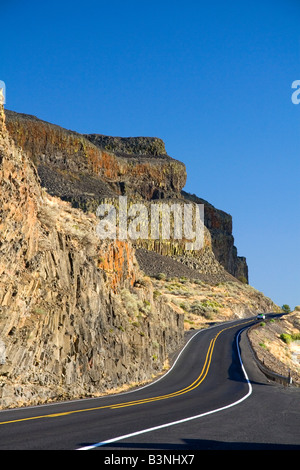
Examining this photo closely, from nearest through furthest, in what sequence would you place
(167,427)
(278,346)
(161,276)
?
(167,427) < (278,346) < (161,276)

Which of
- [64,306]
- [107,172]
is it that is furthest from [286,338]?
[107,172]

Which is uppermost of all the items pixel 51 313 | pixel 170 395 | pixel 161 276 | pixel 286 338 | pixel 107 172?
pixel 107 172

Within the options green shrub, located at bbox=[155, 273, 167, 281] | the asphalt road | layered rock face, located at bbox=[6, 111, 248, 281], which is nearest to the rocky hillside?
the asphalt road

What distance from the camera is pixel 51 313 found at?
25328 mm

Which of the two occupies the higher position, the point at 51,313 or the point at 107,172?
the point at 107,172

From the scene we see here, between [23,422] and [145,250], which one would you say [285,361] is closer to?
[23,422]

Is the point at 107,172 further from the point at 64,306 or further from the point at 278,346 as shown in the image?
the point at 64,306

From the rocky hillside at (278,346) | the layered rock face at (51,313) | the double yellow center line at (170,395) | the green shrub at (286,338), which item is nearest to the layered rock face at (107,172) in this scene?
the rocky hillside at (278,346)

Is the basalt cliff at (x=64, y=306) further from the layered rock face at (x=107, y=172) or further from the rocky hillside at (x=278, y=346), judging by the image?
the layered rock face at (x=107, y=172)

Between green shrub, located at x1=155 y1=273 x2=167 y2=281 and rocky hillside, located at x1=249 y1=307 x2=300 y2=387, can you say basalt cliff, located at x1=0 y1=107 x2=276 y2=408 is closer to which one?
rocky hillside, located at x1=249 y1=307 x2=300 y2=387

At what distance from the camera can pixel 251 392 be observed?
26031mm

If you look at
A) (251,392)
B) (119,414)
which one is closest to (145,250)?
(251,392)

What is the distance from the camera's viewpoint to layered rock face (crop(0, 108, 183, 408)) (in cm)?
2261

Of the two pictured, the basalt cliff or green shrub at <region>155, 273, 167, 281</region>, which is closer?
the basalt cliff
